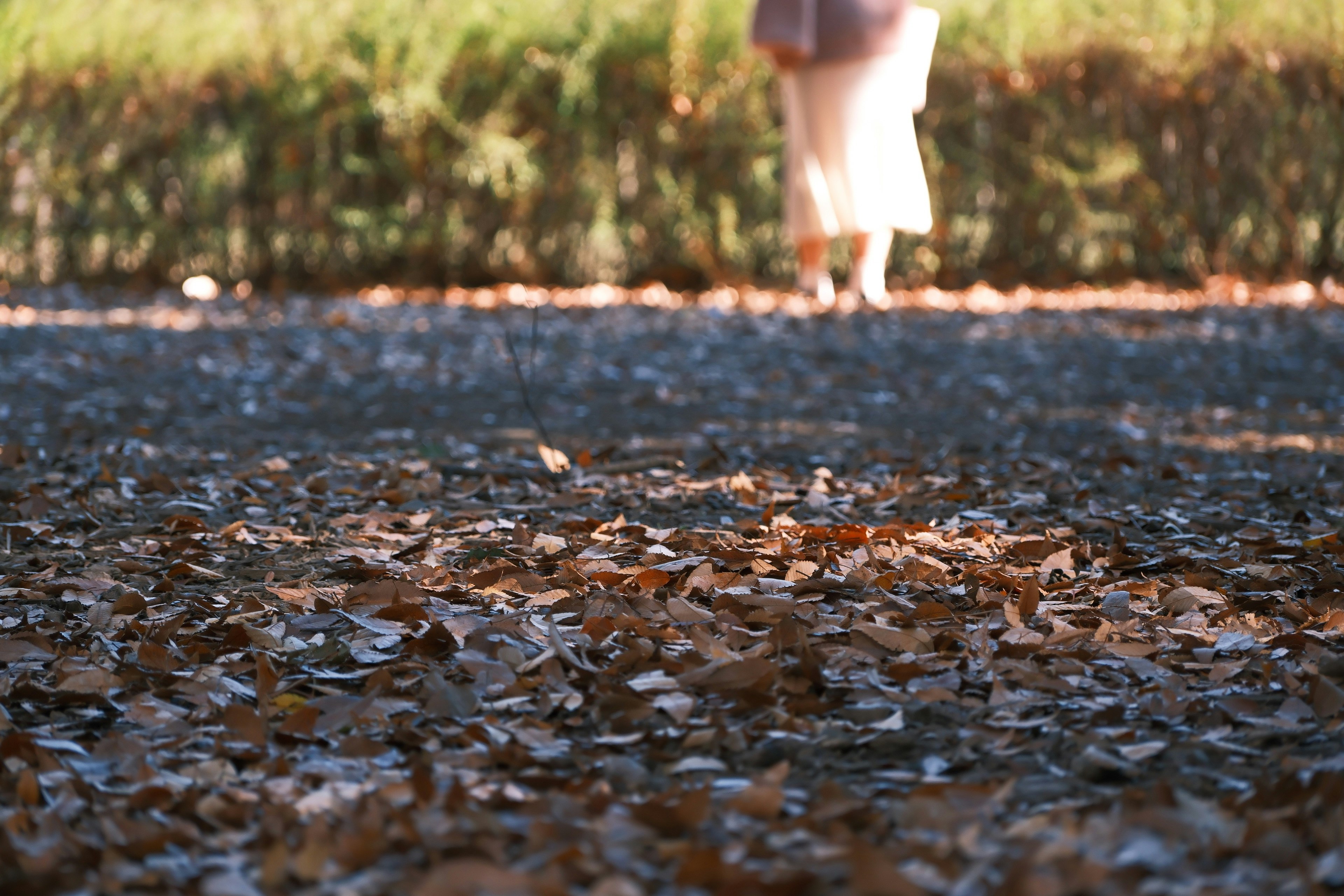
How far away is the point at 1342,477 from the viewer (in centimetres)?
351

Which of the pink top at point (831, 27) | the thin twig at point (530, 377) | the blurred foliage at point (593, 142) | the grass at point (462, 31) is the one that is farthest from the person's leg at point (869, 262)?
the thin twig at point (530, 377)

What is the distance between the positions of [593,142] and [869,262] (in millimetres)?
2159

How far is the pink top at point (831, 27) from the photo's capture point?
695cm

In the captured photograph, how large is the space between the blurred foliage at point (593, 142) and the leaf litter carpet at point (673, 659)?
4.56m

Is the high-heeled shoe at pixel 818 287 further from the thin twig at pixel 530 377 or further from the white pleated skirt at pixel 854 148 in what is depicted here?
the thin twig at pixel 530 377

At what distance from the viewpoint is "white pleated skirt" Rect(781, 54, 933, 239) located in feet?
23.9

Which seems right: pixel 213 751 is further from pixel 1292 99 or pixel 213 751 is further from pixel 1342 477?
pixel 1292 99

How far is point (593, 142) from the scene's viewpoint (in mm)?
8656

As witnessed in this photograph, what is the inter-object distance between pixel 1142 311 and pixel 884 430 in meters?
3.55

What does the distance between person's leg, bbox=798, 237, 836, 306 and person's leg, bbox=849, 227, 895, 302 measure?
0.50ft

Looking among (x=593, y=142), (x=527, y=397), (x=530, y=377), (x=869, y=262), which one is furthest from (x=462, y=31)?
(x=527, y=397)

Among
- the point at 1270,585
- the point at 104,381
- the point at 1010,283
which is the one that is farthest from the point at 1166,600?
the point at 1010,283

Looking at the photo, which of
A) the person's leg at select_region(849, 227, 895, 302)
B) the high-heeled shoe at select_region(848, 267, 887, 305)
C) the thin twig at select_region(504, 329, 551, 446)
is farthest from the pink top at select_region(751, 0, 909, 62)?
the thin twig at select_region(504, 329, 551, 446)

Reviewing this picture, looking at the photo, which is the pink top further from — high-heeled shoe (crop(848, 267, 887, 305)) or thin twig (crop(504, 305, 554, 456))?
thin twig (crop(504, 305, 554, 456))
